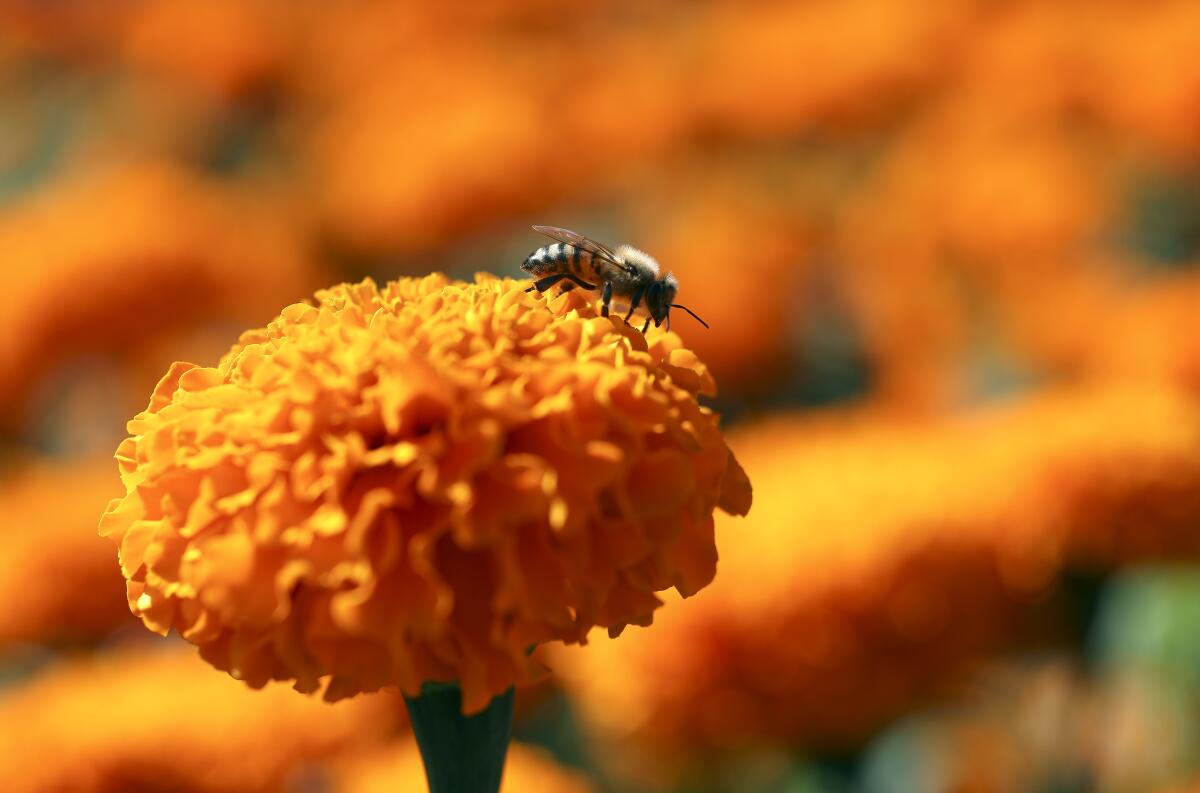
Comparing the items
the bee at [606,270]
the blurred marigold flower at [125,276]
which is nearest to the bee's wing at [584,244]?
the bee at [606,270]

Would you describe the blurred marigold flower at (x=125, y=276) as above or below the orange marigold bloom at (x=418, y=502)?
above

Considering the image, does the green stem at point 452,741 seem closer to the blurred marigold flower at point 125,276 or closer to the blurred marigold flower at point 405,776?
the blurred marigold flower at point 405,776

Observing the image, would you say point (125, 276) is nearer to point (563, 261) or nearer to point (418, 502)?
point (563, 261)

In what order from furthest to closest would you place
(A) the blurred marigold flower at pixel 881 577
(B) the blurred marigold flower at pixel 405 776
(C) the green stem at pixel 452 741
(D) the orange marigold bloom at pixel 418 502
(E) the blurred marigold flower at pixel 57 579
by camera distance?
(E) the blurred marigold flower at pixel 57 579 → (A) the blurred marigold flower at pixel 881 577 → (B) the blurred marigold flower at pixel 405 776 → (C) the green stem at pixel 452 741 → (D) the orange marigold bloom at pixel 418 502

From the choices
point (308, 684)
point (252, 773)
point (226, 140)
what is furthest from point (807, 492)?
point (226, 140)

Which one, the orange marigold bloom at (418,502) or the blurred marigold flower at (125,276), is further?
the blurred marigold flower at (125,276)

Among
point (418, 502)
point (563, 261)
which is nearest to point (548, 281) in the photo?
point (563, 261)

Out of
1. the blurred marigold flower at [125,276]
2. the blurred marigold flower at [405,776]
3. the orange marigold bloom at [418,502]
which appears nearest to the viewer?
the orange marigold bloom at [418,502]
